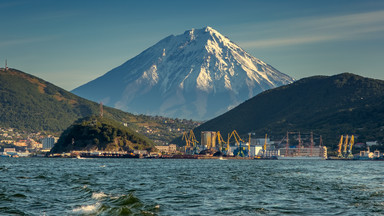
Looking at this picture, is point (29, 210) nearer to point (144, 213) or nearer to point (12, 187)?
point (144, 213)

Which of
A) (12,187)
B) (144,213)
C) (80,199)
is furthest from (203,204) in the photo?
(12,187)

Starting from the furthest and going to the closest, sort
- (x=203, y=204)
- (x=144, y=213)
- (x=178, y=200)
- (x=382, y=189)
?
(x=382, y=189)
(x=178, y=200)
(x=203, y=204)
(x=144, y=213)

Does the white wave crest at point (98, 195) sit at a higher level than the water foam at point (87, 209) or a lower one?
higher

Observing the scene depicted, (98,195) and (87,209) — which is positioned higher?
(98,195)

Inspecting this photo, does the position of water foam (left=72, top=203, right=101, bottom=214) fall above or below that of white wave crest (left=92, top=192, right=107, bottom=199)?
below

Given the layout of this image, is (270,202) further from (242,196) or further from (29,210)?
(29,210)

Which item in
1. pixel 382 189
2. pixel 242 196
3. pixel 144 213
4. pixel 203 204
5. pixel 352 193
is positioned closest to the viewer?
pixel 144 213

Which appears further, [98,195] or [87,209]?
[98,195]

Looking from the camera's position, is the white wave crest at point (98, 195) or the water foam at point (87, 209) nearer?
the water foam at point (87, 209)

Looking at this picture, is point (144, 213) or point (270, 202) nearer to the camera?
point (144, 213)

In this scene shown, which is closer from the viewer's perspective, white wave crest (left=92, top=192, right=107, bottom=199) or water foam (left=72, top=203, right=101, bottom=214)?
water foam (left=72, top=203, right=101, bottom=214)
